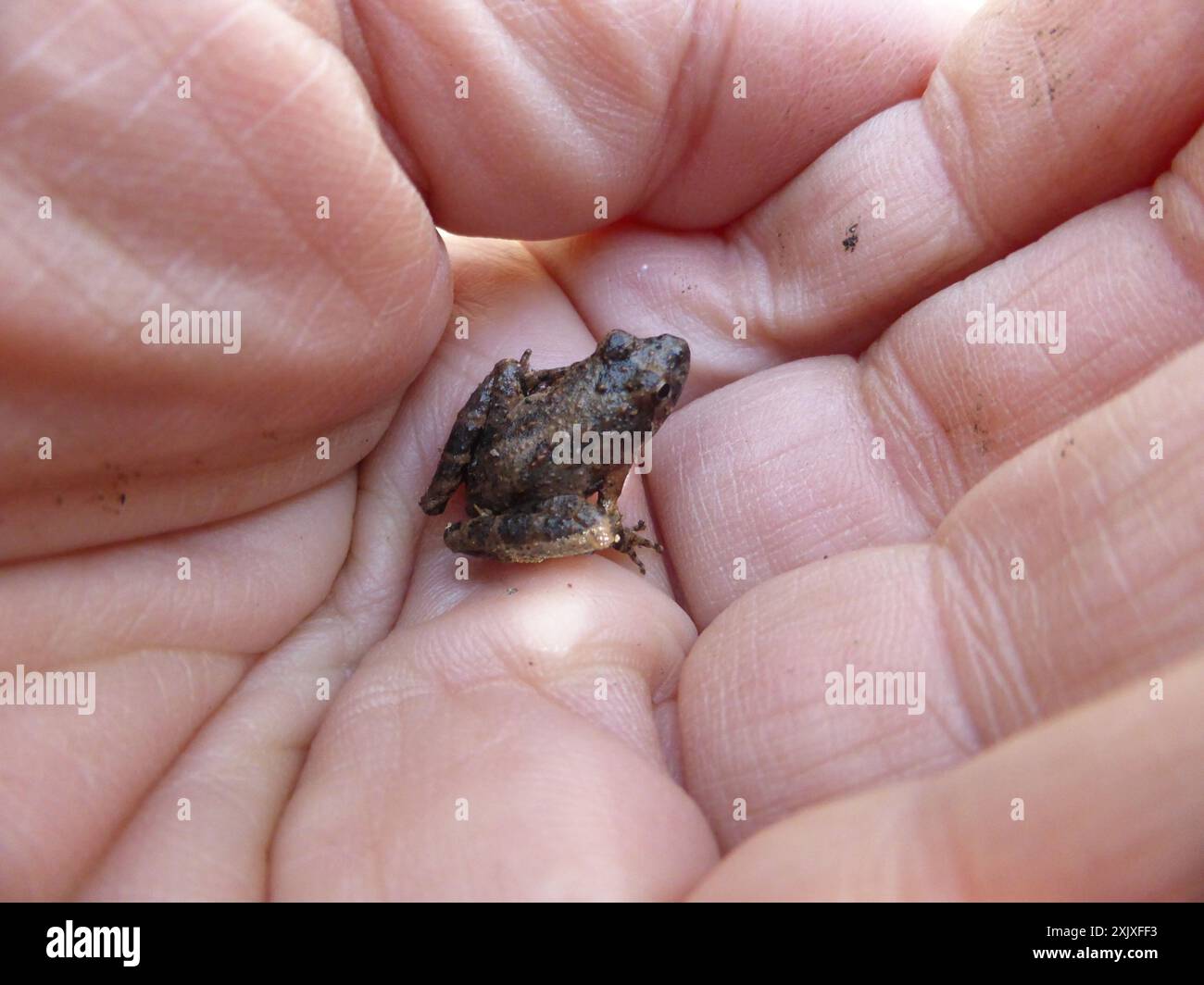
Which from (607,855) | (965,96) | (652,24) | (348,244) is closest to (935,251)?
(965,96)

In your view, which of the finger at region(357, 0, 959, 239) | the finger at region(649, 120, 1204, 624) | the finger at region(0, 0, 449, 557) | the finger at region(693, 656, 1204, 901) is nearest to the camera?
the finger at region(693, 656, 1204, 901)

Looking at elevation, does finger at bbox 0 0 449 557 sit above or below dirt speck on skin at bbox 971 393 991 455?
above

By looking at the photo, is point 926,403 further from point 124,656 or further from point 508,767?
point 124,656

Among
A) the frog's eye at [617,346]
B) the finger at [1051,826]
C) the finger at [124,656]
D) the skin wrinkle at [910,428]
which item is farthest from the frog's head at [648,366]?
the finger at [1051,826]

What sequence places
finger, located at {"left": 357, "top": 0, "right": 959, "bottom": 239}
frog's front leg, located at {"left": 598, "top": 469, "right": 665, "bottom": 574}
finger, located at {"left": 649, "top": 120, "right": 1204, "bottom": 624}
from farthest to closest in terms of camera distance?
frog's front leg, located at {"left": 598, "top": 469, "right": 665, "bottom": 574}, finger, located at {"left": 357, "top": 0, "right": 959, "bottom": 239}, finger, located at {"left": 649, "top": 120, "right": 1204, "bottom": 624}

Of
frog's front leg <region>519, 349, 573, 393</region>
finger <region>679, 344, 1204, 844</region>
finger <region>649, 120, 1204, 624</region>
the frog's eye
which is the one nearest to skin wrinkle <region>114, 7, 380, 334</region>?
frog's front leg <region>519, 349, 573, 393</region>

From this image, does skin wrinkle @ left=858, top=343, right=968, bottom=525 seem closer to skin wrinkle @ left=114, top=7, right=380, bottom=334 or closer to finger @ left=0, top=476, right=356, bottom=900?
skin wrinkle @ left=114, top=7, right=380, bottom=334

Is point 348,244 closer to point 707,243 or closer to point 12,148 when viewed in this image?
point 12,148
